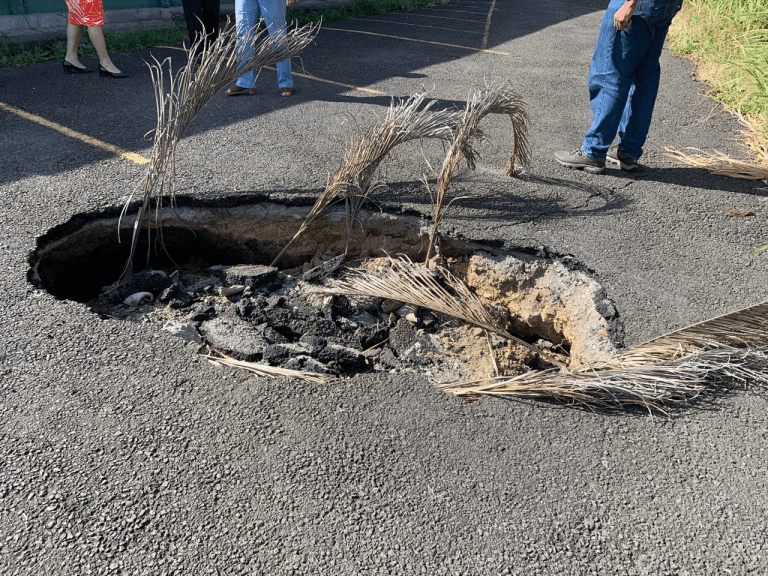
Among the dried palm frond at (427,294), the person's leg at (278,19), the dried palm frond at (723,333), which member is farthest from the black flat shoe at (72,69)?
the dried palm frond at (723,333)

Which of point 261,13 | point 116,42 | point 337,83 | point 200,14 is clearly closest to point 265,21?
point 261,13

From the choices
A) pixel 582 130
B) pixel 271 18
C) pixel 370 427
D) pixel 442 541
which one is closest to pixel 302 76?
pixel 271 18

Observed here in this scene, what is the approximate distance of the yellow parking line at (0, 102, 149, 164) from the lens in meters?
4.45

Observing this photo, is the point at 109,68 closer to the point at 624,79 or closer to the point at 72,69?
the point at 72,69

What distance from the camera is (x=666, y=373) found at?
250 cm

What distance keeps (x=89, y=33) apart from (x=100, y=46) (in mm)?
164

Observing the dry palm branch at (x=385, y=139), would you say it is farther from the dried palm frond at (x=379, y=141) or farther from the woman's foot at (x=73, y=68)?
the woman's foot at (x=73, y=68)

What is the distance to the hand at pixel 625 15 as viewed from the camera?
3.89 m

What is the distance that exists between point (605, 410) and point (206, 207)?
2.65 metres

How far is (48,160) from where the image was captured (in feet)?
14.1

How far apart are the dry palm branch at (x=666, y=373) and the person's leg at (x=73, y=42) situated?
5848mm

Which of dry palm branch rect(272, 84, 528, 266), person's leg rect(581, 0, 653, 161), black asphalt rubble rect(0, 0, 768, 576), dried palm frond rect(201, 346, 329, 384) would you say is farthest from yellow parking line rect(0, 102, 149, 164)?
person's leg rect(581, 0, 653, 161)

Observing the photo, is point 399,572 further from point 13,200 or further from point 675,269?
point 13,200

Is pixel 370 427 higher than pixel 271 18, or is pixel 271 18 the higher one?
pixel 271 18
